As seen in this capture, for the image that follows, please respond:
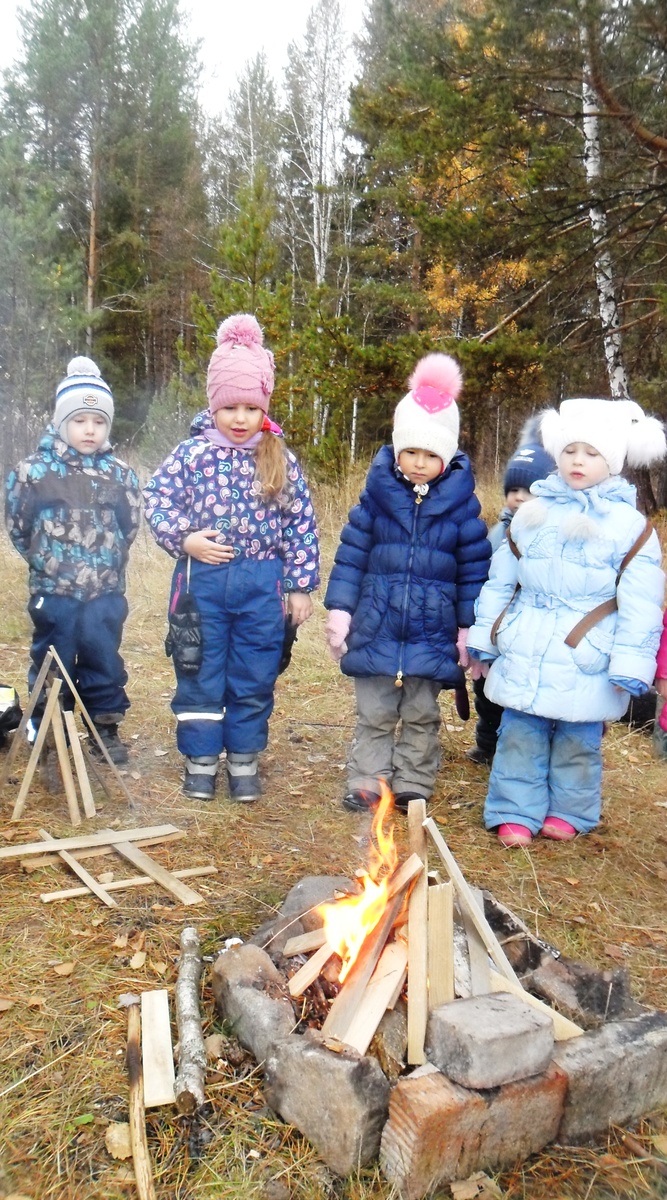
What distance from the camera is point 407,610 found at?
369 centimetres

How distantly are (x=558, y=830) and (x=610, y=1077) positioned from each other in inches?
66.7

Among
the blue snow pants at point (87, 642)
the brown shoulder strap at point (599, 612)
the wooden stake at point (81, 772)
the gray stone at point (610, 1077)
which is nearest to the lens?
the gray stone at point (610, 1077)

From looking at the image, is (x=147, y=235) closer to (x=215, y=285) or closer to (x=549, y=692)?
(x=215, y=285)

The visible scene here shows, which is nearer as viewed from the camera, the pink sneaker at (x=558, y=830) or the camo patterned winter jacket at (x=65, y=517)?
the pink sneaker at (x=558, y=830)

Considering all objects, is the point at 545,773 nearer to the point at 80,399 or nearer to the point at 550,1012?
the point at 550,1012

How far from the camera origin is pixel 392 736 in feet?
13.1

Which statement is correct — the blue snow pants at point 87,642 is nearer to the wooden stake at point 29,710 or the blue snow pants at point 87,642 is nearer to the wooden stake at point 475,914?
the wooden stake at point 29,710

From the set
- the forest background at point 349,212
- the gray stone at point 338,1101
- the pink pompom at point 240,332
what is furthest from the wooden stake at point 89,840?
the forest background at point 349,212

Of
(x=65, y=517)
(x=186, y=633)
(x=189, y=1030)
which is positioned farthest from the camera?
(x=65, y=517)

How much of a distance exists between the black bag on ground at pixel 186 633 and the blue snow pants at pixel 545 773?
1345 millimetres

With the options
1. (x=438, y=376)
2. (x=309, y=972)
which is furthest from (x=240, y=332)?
(x=309, y=972)

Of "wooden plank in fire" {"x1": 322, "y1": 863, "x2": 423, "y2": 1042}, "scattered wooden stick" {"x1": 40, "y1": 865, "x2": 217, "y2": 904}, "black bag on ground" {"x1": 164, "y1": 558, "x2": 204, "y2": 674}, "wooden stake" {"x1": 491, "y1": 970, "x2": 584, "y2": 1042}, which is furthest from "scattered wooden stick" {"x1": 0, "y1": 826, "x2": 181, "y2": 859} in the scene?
"wooden stake" {"x1": 491, "y1": 970, "x2": 584, "y2": 1042}

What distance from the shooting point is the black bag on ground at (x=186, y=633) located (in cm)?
369

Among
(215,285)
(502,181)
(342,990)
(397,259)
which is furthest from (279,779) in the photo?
(397,259)
